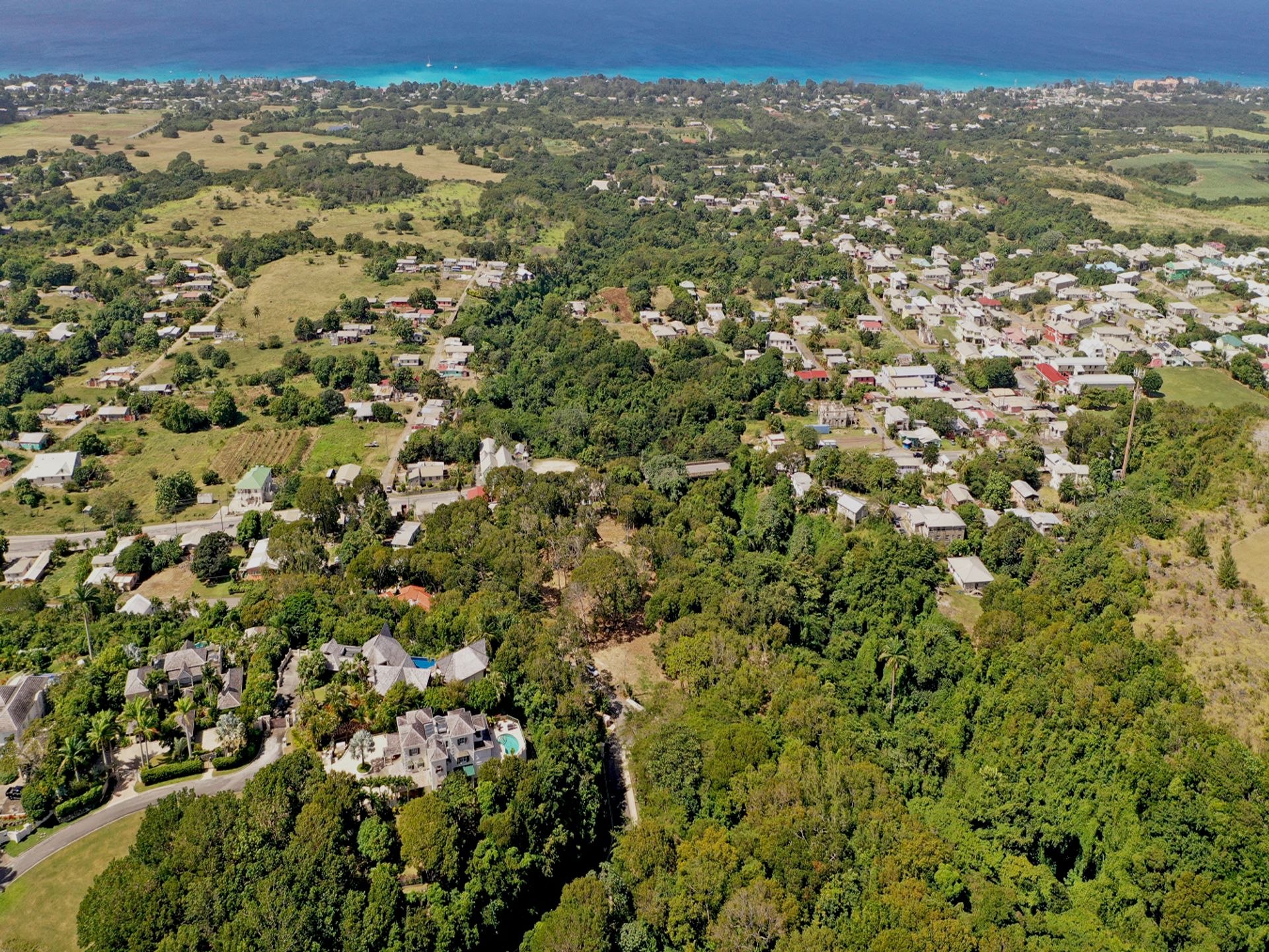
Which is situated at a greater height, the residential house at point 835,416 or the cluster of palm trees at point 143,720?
the residential house at point 835,416

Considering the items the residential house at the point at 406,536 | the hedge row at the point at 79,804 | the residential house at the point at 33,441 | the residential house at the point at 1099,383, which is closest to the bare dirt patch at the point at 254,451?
the residential house at the point at 33,441

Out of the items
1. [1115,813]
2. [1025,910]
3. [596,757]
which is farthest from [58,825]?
[1115,813]

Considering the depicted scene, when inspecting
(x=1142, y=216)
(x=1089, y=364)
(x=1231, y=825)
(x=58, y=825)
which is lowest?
(x=58, y=825)

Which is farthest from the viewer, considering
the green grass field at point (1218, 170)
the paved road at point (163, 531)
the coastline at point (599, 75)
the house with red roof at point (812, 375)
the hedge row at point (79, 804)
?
the coastline at point (599, 75)

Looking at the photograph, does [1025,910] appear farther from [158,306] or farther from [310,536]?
[158,306]

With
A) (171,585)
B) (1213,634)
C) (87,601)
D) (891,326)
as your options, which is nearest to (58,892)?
(87,601)

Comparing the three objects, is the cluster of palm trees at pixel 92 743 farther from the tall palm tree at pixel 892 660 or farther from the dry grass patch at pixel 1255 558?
the dry grass patch at pixel 1255 558
